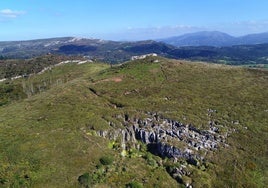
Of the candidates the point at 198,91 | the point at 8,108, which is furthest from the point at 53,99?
the point at 198,91

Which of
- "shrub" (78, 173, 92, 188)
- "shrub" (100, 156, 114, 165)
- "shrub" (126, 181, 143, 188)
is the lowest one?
"shrub" (126, 181, 143, 188)

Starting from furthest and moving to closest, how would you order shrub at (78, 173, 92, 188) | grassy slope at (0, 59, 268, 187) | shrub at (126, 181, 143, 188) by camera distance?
grassy slope at (0, 59, 268, 187) → shrub at (126, 181, 143, 188) → shrub at (78, 173, 92, 188)

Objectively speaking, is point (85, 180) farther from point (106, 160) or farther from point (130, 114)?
point (130, 114)

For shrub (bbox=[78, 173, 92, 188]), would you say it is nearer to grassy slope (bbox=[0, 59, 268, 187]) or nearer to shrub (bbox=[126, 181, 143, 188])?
grassy slope (bbox=[0, 59, 268, 187])

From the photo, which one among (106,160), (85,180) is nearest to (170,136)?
(106,160)

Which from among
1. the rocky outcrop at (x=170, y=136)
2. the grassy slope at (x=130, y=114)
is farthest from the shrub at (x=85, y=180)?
the rocky outcrop at (x=170, y=136)

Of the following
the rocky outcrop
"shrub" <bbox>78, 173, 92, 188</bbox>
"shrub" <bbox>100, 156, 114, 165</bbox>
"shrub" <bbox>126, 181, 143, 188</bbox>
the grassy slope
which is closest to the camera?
"shrub" <bbox>78, 173, 92, 188</bbox>

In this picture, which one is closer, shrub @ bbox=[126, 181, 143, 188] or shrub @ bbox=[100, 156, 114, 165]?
shrub @ bbox=[126, 181, 143, 188]

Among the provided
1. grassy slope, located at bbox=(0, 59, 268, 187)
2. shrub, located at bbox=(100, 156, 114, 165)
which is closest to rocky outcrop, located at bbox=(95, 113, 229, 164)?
grassy slope, located at bbox=(0, 59, 268, 187)
